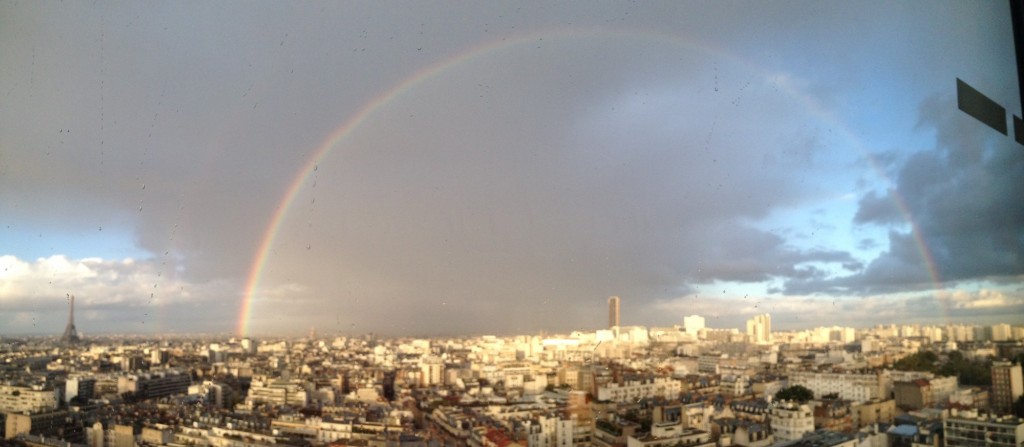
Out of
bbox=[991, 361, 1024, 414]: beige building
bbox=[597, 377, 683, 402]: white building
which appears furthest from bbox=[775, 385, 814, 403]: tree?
bbox=[991, 361, 1024, 414]: beige building

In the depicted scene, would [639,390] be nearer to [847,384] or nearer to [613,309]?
[613,309]

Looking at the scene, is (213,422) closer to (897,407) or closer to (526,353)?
(526,353)

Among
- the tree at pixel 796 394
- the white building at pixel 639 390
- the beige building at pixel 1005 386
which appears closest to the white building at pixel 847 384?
the tree at pixel 796 394

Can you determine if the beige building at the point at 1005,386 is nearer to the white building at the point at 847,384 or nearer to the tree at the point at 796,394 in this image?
the white building at the point at 847,384

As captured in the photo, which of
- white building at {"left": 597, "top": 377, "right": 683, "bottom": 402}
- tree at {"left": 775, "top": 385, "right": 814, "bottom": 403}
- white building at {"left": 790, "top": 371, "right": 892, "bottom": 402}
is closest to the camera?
white building at {"left": 790, "top": 371, "right": 892, "bottom": 402}

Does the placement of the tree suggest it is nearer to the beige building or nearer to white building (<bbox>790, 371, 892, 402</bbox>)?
white building (<bbox>790, 371, 892, 402</bbox>)

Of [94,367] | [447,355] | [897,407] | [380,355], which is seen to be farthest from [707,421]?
[94,367]

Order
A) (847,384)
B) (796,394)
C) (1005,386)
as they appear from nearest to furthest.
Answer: (1005,386)
(796,394)
(847,384)

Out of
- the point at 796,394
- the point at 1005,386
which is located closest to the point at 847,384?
the point at 796,394

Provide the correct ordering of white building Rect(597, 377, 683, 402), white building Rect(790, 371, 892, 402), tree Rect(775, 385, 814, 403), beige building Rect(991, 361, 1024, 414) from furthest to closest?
white building Rect(597, 377, 683, 402), tree Rect(775, 385, 814, 403), white building Rect(790, 371, 892, 402), beige building Rect(991, 361, 1024, 414)
